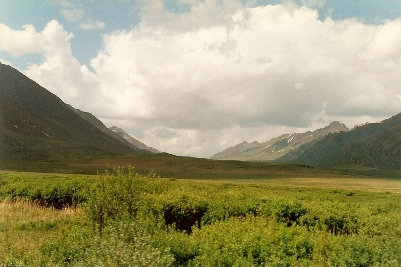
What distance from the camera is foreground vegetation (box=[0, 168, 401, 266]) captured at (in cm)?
1105

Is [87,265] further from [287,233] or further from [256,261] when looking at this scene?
[287,233]

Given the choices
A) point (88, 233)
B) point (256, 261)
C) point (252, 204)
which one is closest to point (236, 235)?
point (256, 261)

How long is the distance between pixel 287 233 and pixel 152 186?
1082cm

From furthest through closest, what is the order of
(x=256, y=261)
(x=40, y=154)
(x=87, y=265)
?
(x=40, y=154) < (x=256, y=261) < (x=87, y=265)

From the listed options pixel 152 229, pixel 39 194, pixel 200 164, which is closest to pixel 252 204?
pixel 152 229

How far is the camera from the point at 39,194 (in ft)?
93.6

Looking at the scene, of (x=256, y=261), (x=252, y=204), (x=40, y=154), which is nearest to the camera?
(x=256, y=261)

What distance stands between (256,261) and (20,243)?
33.8 ft

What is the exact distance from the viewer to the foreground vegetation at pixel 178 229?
11.1 m

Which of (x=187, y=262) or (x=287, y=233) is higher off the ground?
(x=287, y=233)

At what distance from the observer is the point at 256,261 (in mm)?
11320

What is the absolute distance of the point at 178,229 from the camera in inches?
666

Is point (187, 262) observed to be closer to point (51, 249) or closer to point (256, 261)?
point (256, 261)

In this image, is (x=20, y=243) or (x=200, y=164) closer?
(x=20, y=243)
